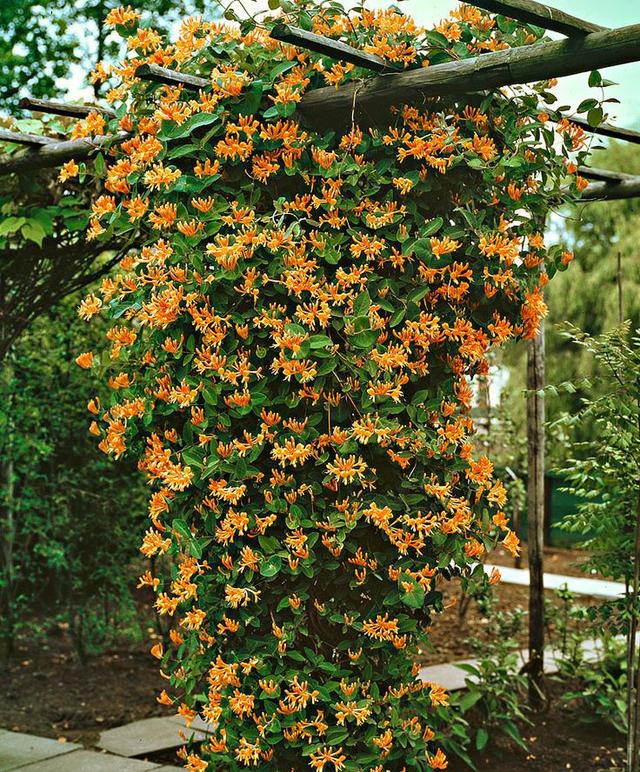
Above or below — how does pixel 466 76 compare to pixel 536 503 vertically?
above

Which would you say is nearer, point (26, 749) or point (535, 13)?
point (535, 13)

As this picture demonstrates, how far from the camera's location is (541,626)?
447cm

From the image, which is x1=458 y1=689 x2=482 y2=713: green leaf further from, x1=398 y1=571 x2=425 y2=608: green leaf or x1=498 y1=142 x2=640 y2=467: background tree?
x1=498 y1=142 x2=640 y2=467: background tree

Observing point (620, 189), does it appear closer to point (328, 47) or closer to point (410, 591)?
point (328, 47)

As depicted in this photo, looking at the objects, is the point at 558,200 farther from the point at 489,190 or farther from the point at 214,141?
the point at 214,141

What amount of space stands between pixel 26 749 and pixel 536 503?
2673 millimetres

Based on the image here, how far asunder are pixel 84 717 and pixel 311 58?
11.2ft

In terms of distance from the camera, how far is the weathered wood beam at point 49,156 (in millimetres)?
3520

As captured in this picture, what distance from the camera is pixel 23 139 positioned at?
3.62m

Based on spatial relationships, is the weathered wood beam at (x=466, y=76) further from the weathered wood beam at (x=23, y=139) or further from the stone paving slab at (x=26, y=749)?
the stone paving slab at (x=26, y=749)

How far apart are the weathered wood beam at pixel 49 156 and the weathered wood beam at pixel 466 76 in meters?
1.05

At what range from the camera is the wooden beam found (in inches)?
93.9

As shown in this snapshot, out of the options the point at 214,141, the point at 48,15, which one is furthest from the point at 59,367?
the point at 48,15

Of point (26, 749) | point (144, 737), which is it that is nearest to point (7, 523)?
point (26, 749)
